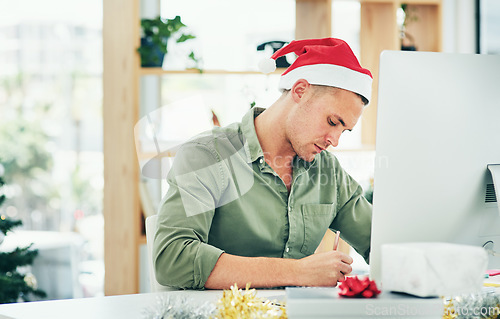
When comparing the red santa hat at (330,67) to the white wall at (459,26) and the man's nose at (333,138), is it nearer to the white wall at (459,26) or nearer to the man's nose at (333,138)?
the man's nose at (333,138)

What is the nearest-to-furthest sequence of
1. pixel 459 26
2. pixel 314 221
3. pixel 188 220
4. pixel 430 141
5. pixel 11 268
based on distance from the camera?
pixel 430 141, pixel 188 220, pixel 314 221, pixel 11 268, pixel 459 26

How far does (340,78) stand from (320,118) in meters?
0.11

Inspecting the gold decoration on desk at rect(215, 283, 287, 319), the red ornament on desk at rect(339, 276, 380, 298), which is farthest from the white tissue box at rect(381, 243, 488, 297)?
the gold decoration on desk at rect(215, 283, 287, 319)

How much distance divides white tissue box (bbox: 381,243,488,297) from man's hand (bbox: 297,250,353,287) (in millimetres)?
336

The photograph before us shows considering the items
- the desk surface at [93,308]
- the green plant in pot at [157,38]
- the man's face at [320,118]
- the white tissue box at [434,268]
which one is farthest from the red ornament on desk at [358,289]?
the green plant in pot at [157,38]

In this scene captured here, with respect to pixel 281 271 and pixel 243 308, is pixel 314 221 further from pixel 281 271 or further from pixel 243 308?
pixel 243 308

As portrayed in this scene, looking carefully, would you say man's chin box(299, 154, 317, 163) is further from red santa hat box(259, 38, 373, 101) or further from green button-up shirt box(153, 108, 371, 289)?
red santa hat box(259, 38, 373, 101)

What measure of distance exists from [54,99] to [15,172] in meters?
0.55

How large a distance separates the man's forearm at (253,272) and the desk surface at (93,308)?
4 cm

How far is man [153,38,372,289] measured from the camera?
45.9 inches

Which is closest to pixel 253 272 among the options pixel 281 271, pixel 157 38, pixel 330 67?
pixel 281 271

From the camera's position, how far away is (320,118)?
4.49ft

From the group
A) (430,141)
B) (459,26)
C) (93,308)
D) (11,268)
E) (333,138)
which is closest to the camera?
(430,141)

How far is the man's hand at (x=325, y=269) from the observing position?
1.11 meters
